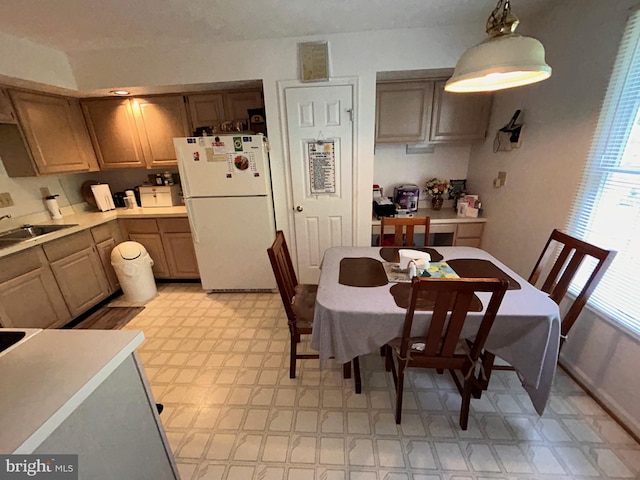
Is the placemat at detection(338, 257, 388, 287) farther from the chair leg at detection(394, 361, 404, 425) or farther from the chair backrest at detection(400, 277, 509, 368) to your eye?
the chair leg at detection(394, 361, 404, 425)

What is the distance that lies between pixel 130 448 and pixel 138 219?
250cm

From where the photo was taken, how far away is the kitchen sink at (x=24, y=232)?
232cm

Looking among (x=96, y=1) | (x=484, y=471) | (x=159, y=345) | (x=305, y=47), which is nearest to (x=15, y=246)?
(x=159, y=345)

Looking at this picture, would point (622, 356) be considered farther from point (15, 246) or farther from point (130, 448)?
point (15, 246)

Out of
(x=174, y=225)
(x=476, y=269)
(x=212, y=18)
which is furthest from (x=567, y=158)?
(x=174, y=225)

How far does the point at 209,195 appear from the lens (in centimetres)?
260

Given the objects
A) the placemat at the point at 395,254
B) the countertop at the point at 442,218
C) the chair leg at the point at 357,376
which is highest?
the countertop at the point at 442,218

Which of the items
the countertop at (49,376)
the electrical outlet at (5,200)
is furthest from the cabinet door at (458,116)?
the electrical outlet at (5,200)

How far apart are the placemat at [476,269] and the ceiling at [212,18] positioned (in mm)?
1735

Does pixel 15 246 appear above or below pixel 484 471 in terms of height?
above

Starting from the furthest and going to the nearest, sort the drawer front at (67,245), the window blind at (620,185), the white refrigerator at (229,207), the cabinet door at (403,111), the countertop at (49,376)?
the cabinet door at (403,111) → the white refrigerator at (229,207) → the drawer front at (67,245) → the window blind at (620,185) → the countertop at (49,376)

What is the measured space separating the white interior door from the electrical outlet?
100 inches

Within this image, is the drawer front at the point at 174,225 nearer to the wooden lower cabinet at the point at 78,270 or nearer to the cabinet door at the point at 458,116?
the wooden lower cabinet at the point at 78,270

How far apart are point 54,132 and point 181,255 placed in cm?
158
